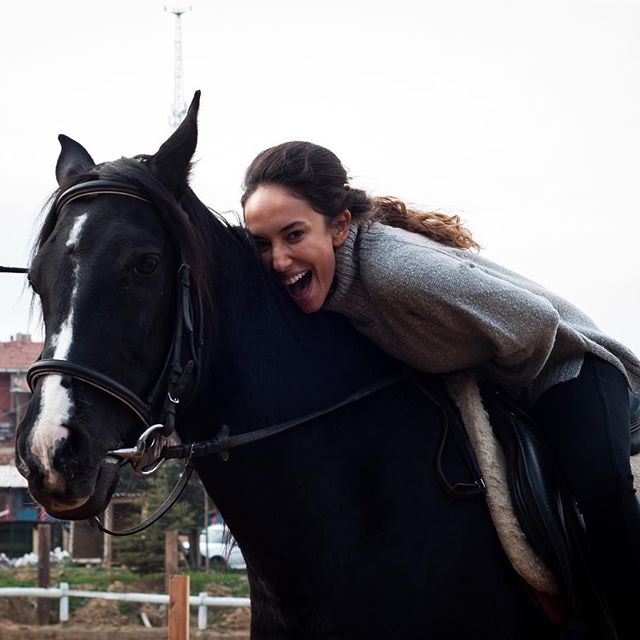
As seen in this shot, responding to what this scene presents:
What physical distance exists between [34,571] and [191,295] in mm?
21177

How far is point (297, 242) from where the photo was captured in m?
3.43

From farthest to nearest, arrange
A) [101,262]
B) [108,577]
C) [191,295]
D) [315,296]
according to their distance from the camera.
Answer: [108,577]
[315,296]
[191,295]
[101,262]

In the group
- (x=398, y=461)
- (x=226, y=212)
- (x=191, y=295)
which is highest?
(x=226, y=212)

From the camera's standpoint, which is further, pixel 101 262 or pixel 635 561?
pixel 635 561

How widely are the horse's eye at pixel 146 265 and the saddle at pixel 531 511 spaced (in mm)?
1121

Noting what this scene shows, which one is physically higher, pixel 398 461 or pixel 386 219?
pixel 386 219

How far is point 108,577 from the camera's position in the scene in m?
21.3

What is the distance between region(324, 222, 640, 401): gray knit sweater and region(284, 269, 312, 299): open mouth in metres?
0.09

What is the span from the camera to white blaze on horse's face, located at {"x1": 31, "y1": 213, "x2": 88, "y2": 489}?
103 inches

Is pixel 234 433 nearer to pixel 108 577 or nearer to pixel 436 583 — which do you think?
pixel 436 583

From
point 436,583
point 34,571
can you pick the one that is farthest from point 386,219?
point 34,571

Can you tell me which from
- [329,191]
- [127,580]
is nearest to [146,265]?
[329,191]

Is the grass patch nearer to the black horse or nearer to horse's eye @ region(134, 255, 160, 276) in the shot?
the black horse

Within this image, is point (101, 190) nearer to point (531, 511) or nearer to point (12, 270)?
point (12, 270)
